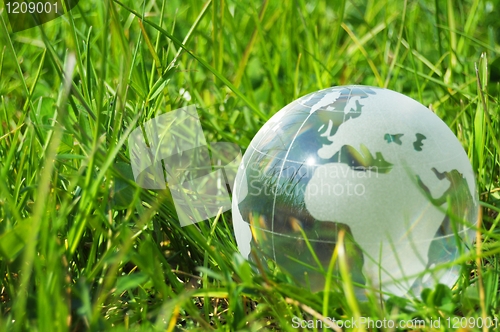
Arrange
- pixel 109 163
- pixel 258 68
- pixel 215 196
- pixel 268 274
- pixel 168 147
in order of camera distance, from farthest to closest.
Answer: pixel 258 68, pixel 168 147, pixel 215 196, pixel 268 274, pixel 109 163

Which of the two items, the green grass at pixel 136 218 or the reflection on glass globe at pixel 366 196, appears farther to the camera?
the reflection on glass globe at pixel 366 196

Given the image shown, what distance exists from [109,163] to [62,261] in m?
0.28

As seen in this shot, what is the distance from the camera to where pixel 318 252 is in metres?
1.42

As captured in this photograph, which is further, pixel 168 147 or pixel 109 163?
pixel 168 147

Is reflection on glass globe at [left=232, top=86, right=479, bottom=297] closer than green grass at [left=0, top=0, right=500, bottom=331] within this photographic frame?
No

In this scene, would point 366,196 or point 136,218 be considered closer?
point 366,196

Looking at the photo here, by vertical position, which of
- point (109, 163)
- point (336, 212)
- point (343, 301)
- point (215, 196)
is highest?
point (109, 163)

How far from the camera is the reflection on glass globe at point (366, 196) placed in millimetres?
1399

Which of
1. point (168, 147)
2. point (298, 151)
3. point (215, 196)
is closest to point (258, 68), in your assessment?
point (168, 147)

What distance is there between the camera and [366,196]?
55.1 inches

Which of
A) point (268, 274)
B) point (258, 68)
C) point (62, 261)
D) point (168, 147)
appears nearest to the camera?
point (62, 261)

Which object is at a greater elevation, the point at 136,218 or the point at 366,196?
the point at 366,196

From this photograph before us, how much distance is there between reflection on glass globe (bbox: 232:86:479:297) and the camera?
140cm

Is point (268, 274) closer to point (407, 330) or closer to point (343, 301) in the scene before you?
point (343, 301)
